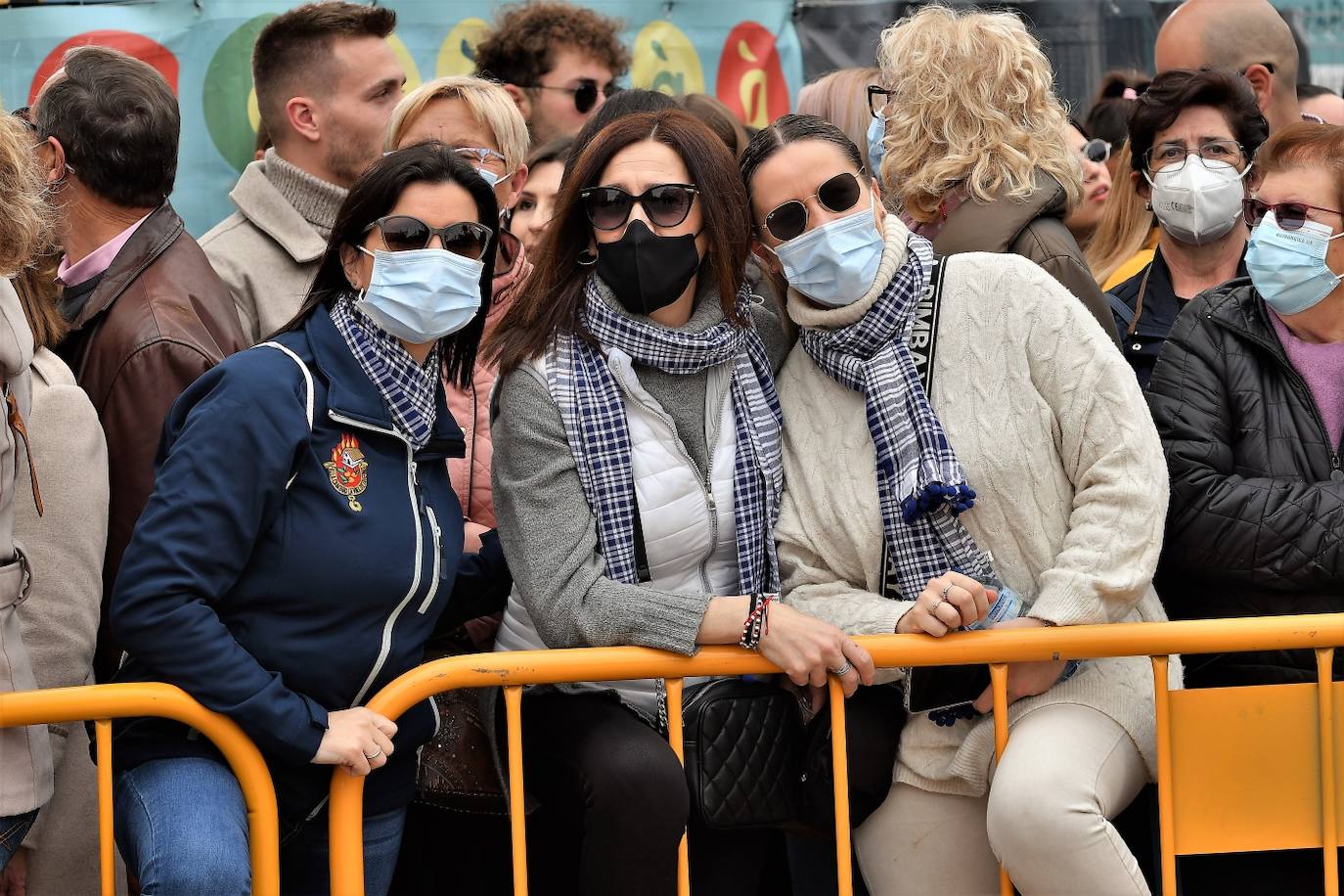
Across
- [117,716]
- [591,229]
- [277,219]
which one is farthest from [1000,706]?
[277,219]

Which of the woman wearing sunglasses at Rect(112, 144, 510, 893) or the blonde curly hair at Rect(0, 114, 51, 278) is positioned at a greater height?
the blonde curly hair at Rect(0, 114, 51, 278)

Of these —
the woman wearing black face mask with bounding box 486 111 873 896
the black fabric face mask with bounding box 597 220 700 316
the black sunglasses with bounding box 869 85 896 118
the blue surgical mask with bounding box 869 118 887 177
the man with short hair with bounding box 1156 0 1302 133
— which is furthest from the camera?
the man with short hair with bounding box 1156 0 1302 133

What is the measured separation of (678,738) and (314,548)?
0.86 meters

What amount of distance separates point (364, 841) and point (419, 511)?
73 centimetres

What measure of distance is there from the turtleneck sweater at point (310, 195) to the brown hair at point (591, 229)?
148 centimetres

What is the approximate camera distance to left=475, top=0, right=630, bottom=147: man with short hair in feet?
20.2

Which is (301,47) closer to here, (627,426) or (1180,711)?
(627,426)

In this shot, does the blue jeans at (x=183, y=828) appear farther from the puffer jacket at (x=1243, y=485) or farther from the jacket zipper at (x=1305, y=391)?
the jacket zipper at (x=1305, y=391)

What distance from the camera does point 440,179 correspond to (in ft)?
11.1

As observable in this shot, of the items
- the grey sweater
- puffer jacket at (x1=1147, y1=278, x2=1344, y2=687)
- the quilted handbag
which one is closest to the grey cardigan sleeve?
the grey sweater

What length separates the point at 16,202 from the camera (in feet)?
9.95

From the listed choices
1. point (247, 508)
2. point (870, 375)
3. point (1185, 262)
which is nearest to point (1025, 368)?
point (870, 375)

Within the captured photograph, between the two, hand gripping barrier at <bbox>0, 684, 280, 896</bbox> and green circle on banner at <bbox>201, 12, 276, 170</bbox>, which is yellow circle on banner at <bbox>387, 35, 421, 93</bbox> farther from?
hand gripping barrier at <bbox>0, 684, 280, 896</bbox>

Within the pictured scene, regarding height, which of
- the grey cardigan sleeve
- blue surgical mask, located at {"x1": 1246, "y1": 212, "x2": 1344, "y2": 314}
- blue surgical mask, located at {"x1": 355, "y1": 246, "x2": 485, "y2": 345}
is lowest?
the grey cardigan sleeve
